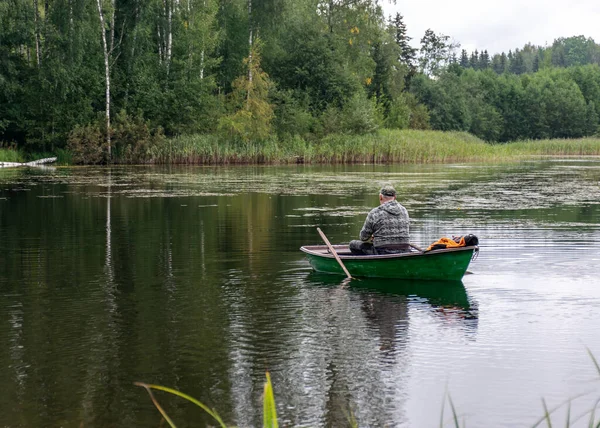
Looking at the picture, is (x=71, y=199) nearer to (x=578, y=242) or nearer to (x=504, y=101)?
(x=578, y=242)

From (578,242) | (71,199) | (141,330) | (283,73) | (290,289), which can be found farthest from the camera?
(283,73)

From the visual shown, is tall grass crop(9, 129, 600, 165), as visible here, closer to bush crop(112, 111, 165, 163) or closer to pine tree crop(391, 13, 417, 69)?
bush crop(112, 111, 165, 163)

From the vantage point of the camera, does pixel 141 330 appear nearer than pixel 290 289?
Yes

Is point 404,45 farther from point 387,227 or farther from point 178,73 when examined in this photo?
point 387,227

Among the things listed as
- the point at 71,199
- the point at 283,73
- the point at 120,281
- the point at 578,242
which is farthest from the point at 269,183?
the point at 283,73

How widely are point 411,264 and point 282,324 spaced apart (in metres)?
2.97

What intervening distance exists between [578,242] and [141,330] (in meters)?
9.63

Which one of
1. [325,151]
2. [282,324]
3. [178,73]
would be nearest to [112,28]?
[178,73]

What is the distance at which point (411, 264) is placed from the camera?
1209 cm

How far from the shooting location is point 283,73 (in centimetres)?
6266

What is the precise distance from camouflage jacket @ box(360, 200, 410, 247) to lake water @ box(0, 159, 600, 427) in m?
0.65

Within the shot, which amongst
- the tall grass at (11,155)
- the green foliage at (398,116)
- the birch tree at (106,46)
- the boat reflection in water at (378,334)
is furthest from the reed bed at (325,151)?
the boat reflection in water at (378,334)

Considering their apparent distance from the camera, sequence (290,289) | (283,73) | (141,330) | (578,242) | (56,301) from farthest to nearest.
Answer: (283,73) < (578,242) < (290,289) < (56,301) < (141,330)

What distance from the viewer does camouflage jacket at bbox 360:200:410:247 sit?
12.3m
